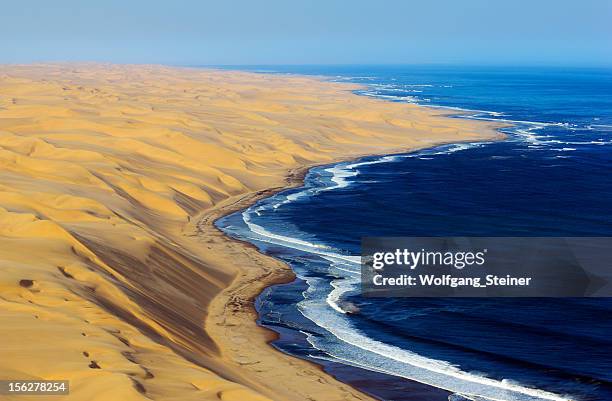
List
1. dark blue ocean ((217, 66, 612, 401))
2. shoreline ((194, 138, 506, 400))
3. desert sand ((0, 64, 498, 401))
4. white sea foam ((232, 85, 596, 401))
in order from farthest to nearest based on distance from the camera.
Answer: shoreline ((194, 138, 506, 400)), dark blue ocean ((217, 66, 612, 401)), white sea foam ((232, 85, 596, 401)), desert sand ((0, 64, 498, 401))

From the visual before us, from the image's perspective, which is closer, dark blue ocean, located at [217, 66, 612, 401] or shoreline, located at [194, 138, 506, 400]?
dark blue ocean, located at [217, 66, 612, 401]

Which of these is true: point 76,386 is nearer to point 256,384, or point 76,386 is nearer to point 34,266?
point 256,384

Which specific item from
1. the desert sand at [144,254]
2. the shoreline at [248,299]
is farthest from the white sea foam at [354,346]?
the desert sand at [144,254]

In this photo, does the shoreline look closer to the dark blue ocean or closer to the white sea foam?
the dark blue ocean

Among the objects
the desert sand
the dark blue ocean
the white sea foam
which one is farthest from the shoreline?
the white sea foam

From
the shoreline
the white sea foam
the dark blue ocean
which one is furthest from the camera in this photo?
the shoreline

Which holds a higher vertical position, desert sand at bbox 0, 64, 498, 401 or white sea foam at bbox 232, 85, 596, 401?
desert sand at bbox 0, 64, 498, 401

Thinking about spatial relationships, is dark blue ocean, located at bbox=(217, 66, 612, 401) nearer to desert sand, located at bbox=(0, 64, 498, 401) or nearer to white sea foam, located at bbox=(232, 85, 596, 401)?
white sea foam, located at bbox=(232, 85, 596, 401)

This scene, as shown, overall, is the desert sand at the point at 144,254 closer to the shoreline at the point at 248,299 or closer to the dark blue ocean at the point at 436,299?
the shoreline at the point at 248,299
